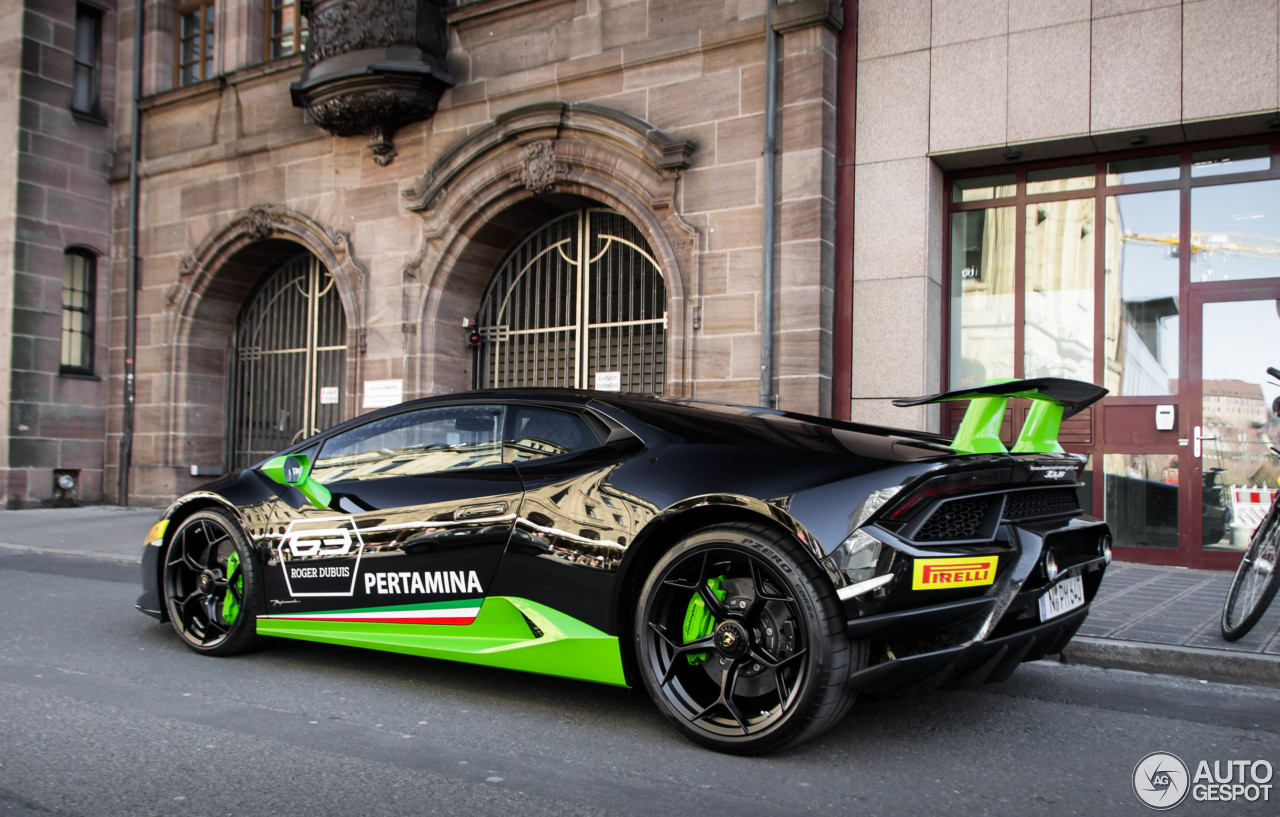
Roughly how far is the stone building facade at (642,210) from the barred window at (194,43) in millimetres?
54

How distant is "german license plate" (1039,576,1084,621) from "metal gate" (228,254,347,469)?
36.7ft

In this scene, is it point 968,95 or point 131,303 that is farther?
point 131,303

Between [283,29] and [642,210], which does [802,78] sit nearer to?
[642,210]

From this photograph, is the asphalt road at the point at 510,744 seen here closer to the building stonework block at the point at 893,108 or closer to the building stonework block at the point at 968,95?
the building stonework block at the point at 968,95

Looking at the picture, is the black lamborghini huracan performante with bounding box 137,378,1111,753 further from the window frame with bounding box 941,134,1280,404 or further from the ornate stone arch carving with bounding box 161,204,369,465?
the ornate stone arch carving with bounding box 161,204,369,465

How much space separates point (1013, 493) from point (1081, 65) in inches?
253

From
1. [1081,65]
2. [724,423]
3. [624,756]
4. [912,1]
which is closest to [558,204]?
[912,1]

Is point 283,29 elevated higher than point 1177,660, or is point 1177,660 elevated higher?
point 283,29

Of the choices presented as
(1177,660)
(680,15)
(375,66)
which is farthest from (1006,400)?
(375,66)

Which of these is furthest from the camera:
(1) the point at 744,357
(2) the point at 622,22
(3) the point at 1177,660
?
(2) the point at 622,22

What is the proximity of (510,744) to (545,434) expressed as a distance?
4.16 ft

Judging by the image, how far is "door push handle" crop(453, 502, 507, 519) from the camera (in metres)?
4.21

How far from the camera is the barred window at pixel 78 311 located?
15164 mm

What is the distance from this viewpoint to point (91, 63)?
50.8 feet
